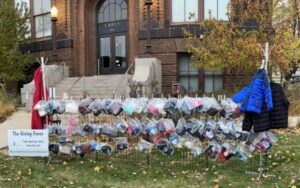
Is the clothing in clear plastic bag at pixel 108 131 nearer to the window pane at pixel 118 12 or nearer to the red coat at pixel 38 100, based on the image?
the red coat at pixel 38 100

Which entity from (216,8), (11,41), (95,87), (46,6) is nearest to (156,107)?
(95,87)

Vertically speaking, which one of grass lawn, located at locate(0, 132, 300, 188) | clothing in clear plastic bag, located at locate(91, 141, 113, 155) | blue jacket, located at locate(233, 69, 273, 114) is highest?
blue jacket, located at locate(233, 69, 273, 114)

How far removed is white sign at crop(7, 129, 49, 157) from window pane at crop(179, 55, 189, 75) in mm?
11224

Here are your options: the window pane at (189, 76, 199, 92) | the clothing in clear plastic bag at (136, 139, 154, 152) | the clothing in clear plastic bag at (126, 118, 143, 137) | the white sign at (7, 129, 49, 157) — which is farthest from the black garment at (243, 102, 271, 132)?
the window pane at (189, 76, 199, 92)

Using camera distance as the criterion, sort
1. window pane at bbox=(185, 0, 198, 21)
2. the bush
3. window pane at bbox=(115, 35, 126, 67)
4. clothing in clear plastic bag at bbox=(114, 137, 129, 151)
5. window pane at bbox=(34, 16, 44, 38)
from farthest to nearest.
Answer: window pane at bbox=(34, 16, 44, 38)
window pane at bbox=(115, 35, 126, 67)
window pane at bbox=(185, 0, 198, 21)
the bush
clothing in clear plastic bag at bbox=(114, 137, 129, 151)

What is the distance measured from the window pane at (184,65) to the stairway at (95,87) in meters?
2.55

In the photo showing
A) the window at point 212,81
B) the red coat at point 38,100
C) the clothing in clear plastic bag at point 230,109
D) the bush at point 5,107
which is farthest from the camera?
the window at point 212,81

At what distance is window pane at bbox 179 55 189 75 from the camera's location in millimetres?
18828

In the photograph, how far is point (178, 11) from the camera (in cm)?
1886

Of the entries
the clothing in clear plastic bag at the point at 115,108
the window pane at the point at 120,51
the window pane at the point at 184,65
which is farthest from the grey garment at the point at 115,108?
the window pane at the point at 120,51

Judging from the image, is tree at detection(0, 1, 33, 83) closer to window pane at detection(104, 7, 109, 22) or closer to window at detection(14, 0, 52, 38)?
window at detection(14, 0, 52, 38)

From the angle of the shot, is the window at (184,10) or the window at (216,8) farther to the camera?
the window at (184,10)

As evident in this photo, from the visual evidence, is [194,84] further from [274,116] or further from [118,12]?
[274,116]

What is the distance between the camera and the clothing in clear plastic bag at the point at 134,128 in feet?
26.3
